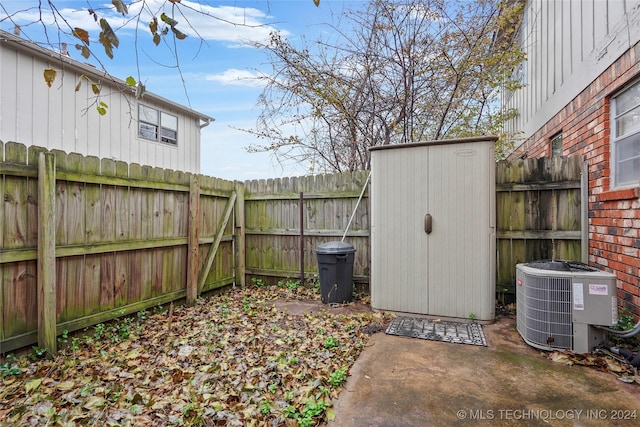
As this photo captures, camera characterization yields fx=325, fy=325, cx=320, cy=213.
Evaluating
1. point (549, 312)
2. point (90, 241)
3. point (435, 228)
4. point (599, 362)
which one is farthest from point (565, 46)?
point (90, 241)

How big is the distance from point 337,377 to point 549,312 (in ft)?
6.83

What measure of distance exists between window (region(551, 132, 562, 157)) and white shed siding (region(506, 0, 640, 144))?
1.23ft

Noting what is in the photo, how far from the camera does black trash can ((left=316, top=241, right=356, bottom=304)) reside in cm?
453

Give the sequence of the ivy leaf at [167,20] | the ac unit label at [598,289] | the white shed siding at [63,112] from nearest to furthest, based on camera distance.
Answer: the ivy leaf at [167,20]
the ac unit label at [598,289]
the white shed siding at [63,112]

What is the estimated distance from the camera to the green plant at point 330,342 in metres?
3.13

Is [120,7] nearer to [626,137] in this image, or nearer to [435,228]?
[435,228]

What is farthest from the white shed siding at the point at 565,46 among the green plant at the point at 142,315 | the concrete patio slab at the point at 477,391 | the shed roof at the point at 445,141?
the green plant at the point at 142,315

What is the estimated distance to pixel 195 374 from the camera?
2.63 meters

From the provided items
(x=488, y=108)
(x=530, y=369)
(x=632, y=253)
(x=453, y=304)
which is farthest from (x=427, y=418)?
(x=488, y=108)

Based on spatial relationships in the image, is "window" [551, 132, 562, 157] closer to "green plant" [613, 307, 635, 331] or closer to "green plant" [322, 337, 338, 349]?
"green plant" [613, 307, 635, 331]

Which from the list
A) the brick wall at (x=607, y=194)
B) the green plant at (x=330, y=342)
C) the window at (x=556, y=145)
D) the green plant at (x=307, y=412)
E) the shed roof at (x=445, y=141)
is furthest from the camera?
the window at (x=556, y=145)

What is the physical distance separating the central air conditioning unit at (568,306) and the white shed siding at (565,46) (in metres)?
2.19

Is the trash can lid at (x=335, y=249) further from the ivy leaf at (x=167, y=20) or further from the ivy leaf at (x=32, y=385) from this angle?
the ivy leaf at (x=167, y=20)

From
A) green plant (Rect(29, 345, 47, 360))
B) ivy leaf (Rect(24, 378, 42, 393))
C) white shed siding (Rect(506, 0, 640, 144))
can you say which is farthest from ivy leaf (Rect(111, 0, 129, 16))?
white shed siding (Rect(506, 0, 640, 144))
